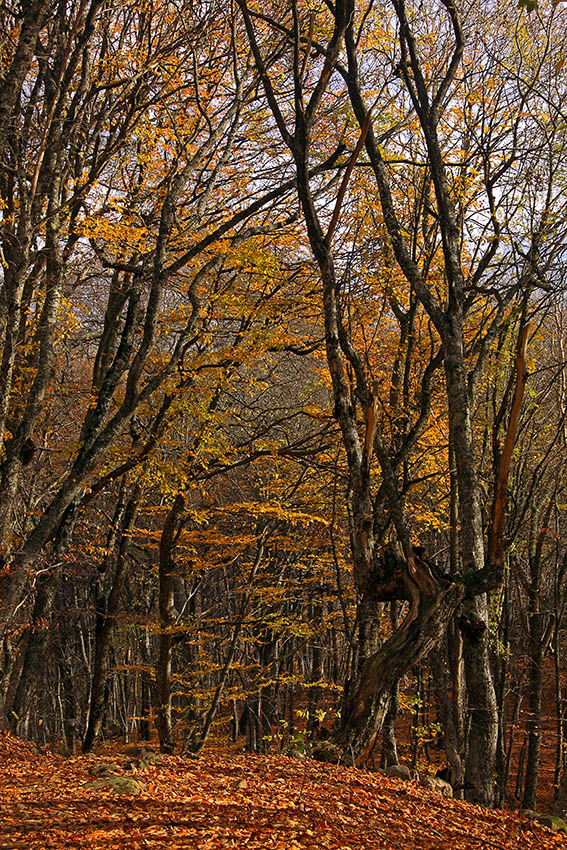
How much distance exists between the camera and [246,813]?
4270 millimetres

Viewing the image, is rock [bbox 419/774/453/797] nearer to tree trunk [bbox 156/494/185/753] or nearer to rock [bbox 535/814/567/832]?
rock [bbox 535/814/567/832]

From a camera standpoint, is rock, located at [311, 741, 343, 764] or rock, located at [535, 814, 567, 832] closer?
rock, located at [535, 814, 567, 832]

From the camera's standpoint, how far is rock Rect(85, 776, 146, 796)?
15.4 feet

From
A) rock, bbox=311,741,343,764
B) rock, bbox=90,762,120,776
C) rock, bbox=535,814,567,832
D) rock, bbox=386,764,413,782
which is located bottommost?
rock, bbox=535,814,567,832

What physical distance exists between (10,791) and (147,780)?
1.01m

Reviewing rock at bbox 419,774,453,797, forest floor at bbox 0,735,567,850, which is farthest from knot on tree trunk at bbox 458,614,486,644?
rock at bbox 419,774,453,797

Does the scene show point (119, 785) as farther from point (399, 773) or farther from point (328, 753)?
point (399, 773)

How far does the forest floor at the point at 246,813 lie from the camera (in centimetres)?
374

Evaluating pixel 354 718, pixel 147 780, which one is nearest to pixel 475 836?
pixel 354 718

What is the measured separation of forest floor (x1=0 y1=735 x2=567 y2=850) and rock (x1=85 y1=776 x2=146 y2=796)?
0.05 metres

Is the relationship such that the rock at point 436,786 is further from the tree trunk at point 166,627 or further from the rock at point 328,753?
the tree trunk at point 166,627

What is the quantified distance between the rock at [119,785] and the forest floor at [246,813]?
0.05 m

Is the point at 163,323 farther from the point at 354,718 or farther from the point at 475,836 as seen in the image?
the point at 475,836

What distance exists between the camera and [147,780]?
513 cm
